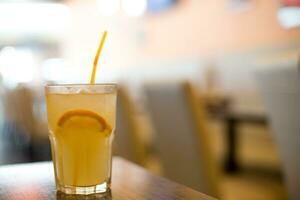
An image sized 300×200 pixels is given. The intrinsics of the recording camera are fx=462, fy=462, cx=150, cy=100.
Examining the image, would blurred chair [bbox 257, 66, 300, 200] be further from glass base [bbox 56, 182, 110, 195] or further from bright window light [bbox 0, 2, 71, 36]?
bright window light [bbox 0, 2, 71, 36]

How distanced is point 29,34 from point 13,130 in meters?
6.12

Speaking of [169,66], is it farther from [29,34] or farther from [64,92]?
[29,34]

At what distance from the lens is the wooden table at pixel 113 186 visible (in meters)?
0.69

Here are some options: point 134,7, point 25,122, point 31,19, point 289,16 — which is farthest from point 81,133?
point 31,19

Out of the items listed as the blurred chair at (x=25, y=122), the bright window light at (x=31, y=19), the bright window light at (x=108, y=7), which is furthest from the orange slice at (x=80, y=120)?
the bright window light at (x=31, y=19)

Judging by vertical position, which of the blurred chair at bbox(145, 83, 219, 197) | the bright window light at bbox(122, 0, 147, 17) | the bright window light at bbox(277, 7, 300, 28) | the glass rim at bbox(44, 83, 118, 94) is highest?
the bright window light at bbox(122, 0, 147, 17)

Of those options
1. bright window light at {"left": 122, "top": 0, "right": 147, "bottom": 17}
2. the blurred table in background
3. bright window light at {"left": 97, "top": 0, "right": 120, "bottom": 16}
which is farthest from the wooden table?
bright window light at {"left": 97, "top": 0, "right": 120, "bottom": 16}

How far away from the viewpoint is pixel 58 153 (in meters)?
0.76

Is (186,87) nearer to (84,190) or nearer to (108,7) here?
(84,190)

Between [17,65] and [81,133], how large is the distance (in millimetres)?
10464

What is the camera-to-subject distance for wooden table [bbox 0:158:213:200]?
690 millimetres

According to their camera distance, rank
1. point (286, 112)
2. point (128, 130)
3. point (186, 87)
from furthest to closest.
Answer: point (128, 130) → point (186, 87) → point (286, 112)

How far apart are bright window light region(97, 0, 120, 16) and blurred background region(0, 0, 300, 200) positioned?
0.6 inches

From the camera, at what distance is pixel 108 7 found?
7.46 meters
